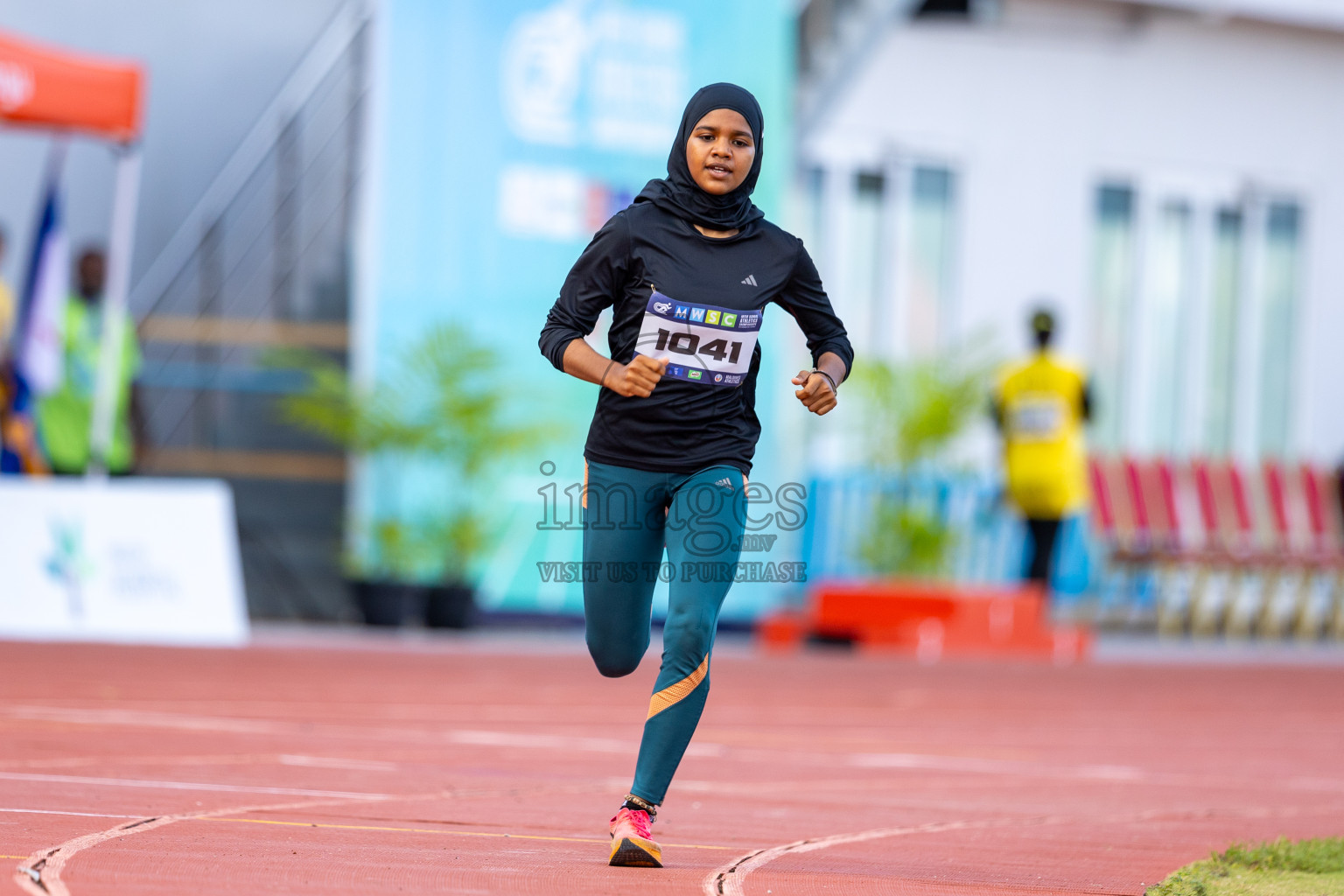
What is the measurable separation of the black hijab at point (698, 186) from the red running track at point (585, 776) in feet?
5.19

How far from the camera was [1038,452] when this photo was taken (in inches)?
599

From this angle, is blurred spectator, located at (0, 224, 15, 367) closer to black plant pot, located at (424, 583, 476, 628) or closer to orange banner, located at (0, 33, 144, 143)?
orange banner, located at (0, 33, 144, 143)

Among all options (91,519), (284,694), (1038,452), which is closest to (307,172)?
(91,519)

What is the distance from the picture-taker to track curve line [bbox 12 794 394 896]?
12.7 ft

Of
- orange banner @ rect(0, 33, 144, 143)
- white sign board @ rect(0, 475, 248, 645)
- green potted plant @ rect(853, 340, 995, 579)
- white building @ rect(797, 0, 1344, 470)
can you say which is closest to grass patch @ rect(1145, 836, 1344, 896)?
white sign board @ rect(0, 475, 248, 645)

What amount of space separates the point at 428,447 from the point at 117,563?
310cm

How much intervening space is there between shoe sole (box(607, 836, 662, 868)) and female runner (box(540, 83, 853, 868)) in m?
0.28

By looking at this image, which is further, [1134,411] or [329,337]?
[1134,411]

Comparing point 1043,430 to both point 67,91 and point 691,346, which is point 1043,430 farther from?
point 691,346

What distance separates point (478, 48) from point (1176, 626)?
942 cm

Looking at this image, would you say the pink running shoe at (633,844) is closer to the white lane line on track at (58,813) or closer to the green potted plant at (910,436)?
the white lane line on track at (58,813)

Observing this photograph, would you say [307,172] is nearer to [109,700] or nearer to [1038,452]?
[1038,452]

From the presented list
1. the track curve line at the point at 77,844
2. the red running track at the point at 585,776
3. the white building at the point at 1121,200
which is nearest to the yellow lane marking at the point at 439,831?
the red running track at the point at 585,776

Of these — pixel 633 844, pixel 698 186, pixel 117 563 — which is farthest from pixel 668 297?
pixel 117 563
